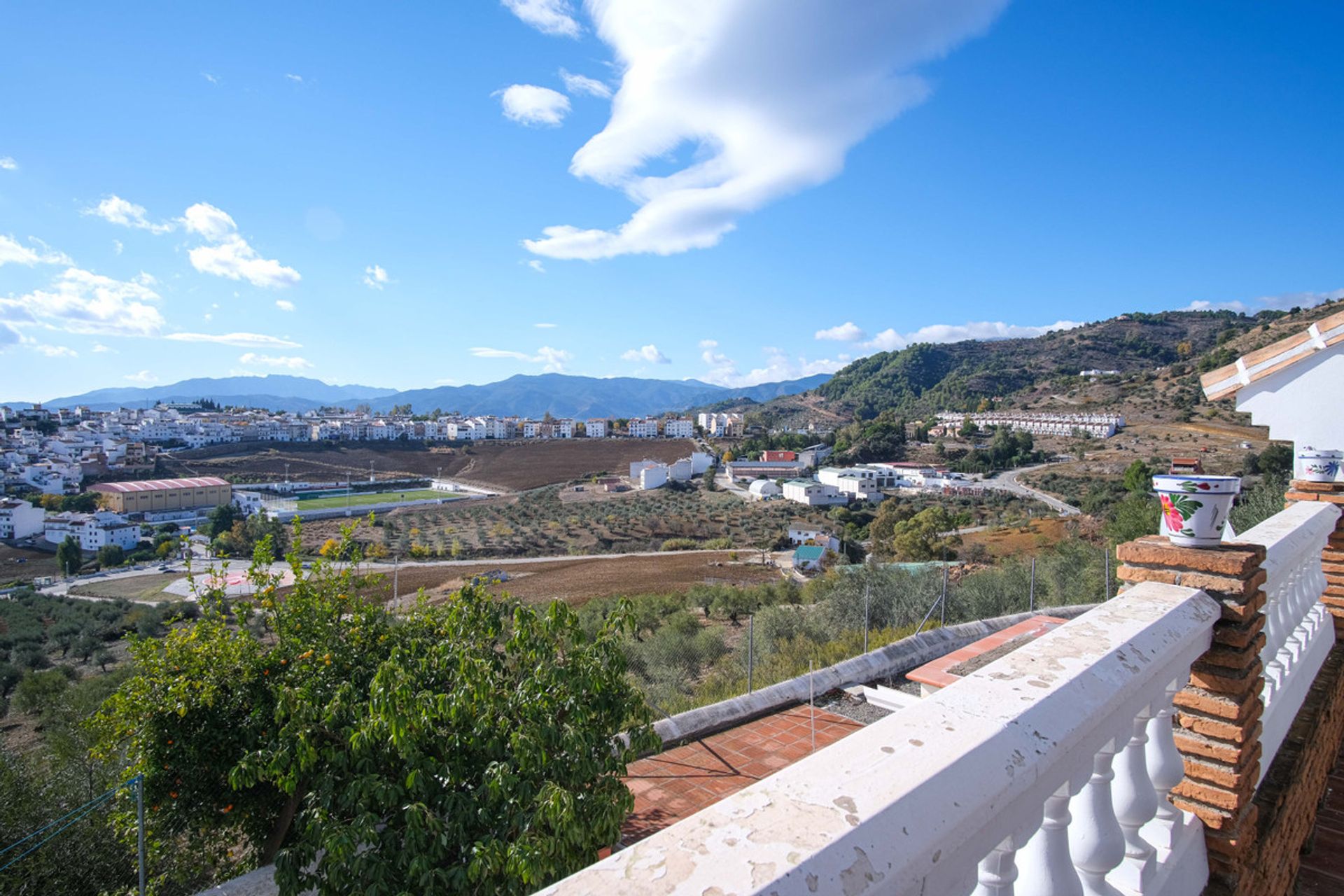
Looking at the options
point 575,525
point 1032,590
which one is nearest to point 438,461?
point 575,525

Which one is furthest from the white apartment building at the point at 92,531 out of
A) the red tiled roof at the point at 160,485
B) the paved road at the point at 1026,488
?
the paved road at the point at 1026,488

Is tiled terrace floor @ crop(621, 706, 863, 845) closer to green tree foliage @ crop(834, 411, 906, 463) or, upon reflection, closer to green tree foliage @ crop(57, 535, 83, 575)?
green tree foliage @ crop(57, 535, 83, 575)

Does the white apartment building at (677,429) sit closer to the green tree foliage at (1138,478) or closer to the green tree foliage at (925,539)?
the green tree foliage at (925,539)

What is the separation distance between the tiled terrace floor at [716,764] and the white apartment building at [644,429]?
87.9 meters

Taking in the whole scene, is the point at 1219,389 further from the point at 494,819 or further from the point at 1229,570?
the point at 494,819

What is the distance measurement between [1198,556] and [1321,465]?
241 centimetres

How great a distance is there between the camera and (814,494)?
1818 inches

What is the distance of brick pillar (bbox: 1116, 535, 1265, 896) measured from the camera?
5.20 ft

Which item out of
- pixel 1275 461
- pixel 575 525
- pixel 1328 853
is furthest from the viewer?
pixel 575 525

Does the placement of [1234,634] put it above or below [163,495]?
above

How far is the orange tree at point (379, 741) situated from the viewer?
232 centimetres

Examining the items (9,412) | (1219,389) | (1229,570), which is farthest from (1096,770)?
(9,412)

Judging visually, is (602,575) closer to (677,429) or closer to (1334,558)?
(1334,558)

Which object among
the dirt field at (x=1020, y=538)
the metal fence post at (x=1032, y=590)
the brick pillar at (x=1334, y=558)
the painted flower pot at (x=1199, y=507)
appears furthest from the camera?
the dirt field at (x=1020, y=538)
